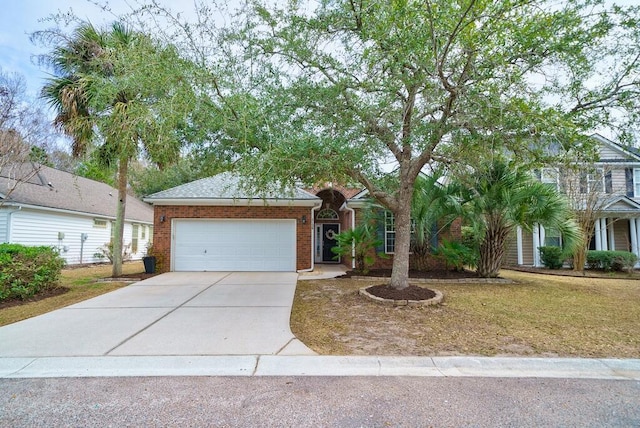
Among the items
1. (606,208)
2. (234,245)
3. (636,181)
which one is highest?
(636,181)

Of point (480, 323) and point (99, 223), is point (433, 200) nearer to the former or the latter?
point (480, 323)

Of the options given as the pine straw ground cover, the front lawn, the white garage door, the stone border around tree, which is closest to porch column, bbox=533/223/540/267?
the pine straw ground cover

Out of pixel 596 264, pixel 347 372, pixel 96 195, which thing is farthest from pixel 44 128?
pixel 596 264

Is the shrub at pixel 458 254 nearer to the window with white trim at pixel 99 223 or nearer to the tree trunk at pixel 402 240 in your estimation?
the tree trunk at pixel 402 240

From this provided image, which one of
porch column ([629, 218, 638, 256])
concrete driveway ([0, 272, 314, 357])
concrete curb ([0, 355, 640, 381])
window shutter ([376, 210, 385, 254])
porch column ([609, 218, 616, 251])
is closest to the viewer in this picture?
concrete curb ([0, 355, 640, 381])

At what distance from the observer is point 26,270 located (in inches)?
305

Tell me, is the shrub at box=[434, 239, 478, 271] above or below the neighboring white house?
below

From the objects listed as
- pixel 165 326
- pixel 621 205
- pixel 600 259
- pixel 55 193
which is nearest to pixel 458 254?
pixel 600 259

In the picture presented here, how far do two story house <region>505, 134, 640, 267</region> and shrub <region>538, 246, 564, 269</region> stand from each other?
542 millimetres

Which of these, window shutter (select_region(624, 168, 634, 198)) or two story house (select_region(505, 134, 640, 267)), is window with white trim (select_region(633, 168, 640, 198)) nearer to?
two story house (select_region(505, 134, 640, 267))

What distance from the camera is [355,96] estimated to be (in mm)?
7234

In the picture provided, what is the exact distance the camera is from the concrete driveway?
455 centimetres

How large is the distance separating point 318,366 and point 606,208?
1568 centimetres

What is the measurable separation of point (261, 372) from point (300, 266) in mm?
8791
